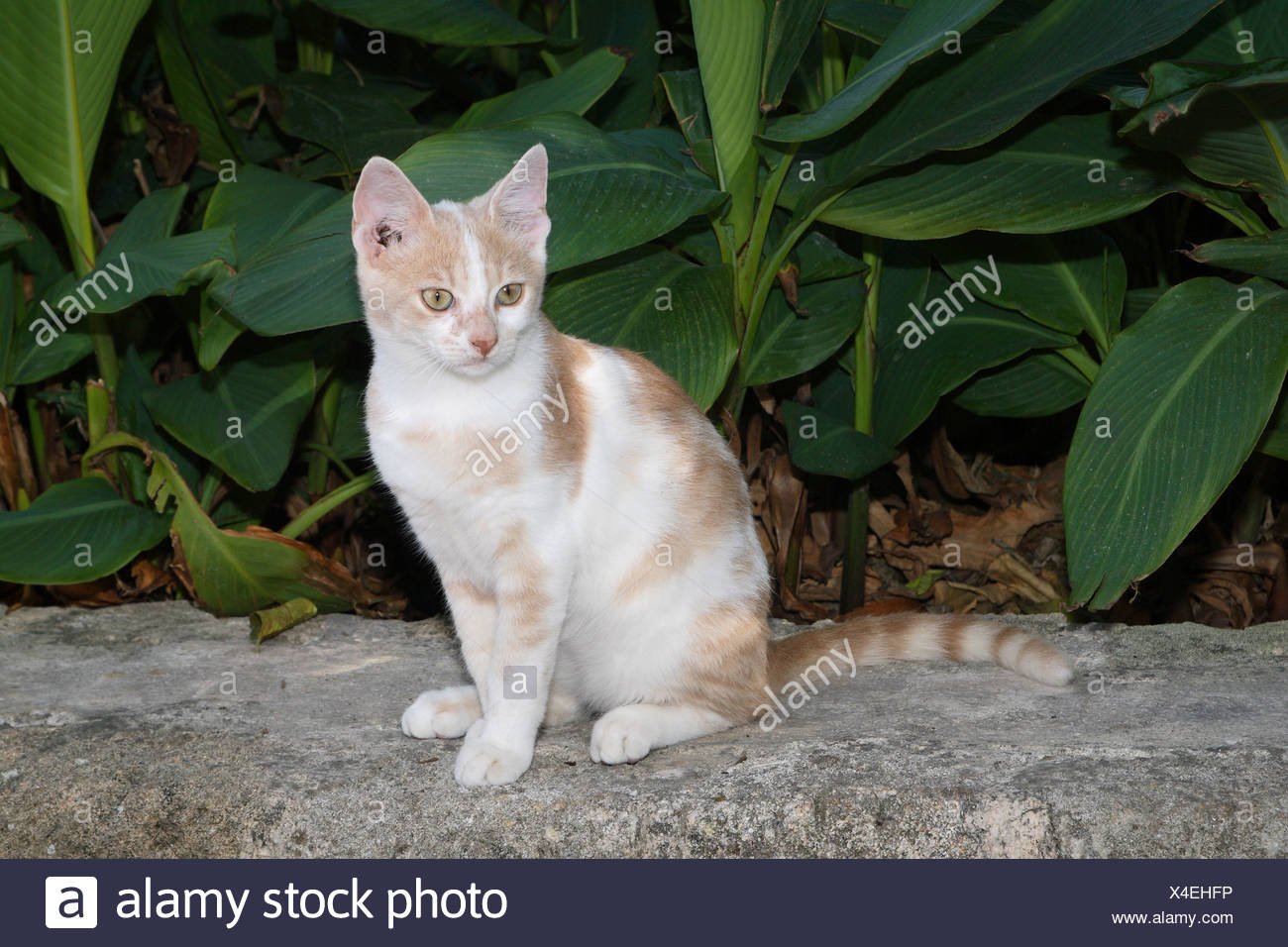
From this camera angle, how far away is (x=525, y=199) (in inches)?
80.3

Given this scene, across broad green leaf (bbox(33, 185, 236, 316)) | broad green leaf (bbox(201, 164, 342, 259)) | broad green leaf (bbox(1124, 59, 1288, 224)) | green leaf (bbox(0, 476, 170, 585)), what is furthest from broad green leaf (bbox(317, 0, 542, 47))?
broad green leaf (bbox(1124, 59, 1288, 224))

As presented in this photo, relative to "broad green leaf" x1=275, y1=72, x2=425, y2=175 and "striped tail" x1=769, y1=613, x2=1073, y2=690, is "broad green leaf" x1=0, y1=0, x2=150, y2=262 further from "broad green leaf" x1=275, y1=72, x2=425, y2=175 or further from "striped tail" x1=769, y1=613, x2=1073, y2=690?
"striped tail" x1=769, y1=613, x2=1073, y2=690

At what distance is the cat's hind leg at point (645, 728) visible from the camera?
204 cm

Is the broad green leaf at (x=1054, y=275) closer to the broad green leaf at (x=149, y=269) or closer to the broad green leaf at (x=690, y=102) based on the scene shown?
the broad green leaf at (x=690, y=102)

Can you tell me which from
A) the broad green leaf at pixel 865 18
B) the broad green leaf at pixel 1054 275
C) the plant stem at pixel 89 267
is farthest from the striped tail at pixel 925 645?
the plant stem at pixel 89 267

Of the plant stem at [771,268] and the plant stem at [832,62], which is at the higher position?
the plant stem at [832,62]

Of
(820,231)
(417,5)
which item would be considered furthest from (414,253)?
(820,231)

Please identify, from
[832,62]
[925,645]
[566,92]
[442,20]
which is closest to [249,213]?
[442,20]

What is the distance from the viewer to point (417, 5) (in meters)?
2.79

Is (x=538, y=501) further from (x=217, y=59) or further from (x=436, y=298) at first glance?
(x=217, y=59)

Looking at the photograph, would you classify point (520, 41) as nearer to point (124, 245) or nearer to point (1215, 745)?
point (124, 245)

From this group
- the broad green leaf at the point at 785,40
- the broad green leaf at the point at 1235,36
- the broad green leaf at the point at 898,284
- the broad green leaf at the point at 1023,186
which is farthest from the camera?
the broad green leaf at the point at 898,284

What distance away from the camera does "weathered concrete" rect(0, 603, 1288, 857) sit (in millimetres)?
1851

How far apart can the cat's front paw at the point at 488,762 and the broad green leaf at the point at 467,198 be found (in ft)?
2.60
